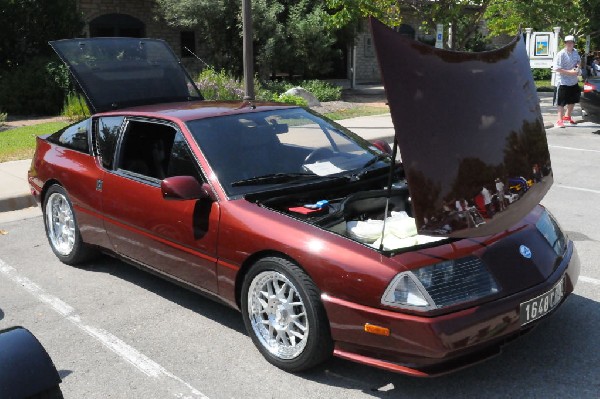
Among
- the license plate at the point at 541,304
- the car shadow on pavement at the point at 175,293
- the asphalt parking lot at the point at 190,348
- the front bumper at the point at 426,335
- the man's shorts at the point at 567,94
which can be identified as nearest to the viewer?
the front bumper at the point at 426,335

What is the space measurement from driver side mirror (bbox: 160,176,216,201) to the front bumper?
1159mm

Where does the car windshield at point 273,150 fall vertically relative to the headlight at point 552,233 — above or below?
above

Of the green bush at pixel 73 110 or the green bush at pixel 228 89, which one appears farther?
the green bush at pixel 228 89

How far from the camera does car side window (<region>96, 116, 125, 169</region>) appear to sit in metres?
5.22

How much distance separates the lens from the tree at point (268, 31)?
20625 mm

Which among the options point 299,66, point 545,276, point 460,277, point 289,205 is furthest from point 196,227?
point 299,66

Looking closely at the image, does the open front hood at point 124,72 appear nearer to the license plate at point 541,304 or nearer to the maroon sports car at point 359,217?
the maroon sports car at point 359,217

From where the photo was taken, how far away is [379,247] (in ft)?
11.4

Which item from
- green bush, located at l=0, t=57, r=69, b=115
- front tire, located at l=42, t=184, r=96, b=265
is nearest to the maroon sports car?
front tire, located at l=42, t=184, r=96, b=265

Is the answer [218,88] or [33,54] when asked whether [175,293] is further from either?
[33,54]

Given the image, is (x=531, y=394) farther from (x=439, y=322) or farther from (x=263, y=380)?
(x=263, y=380)

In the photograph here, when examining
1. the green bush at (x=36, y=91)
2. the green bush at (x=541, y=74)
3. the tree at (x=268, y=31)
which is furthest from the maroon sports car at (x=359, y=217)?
the green bush at (x=541, y=74)

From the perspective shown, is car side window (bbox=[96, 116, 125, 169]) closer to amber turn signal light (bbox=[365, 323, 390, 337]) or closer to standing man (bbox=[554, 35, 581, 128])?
amber turn signal light (bbox=[365, 323, 390, 337])

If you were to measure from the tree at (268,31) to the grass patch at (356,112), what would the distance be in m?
3.21
